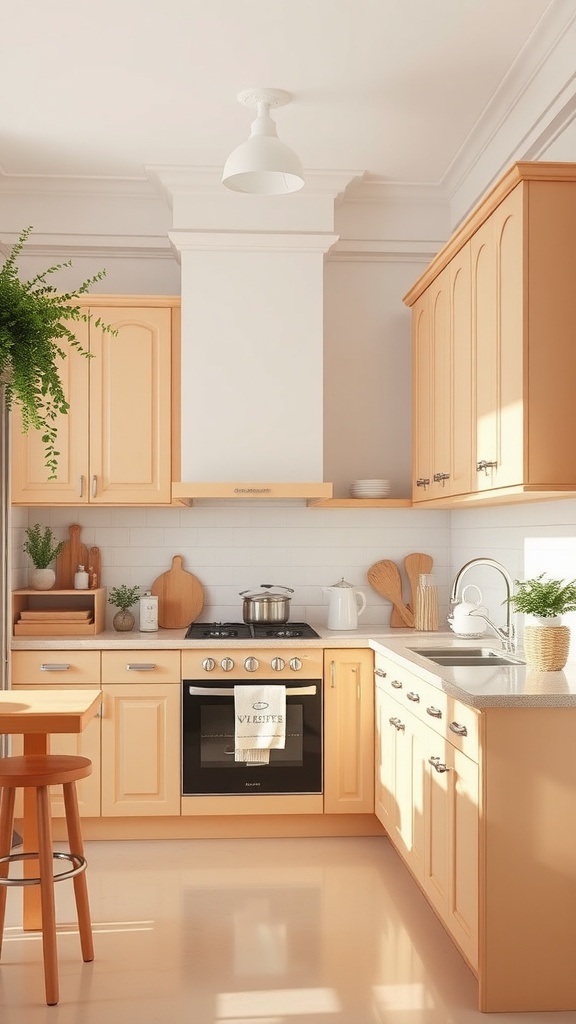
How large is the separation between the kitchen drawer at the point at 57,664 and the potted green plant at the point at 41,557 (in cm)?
46

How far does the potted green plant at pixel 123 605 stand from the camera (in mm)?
4746

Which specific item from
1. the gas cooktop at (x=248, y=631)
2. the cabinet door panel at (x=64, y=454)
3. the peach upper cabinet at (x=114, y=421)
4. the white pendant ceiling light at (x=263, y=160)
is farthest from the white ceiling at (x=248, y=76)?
the gas cooktop at (x=248, y=631)

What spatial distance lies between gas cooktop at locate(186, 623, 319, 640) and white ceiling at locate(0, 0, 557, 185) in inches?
86.4

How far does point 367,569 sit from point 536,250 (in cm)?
237

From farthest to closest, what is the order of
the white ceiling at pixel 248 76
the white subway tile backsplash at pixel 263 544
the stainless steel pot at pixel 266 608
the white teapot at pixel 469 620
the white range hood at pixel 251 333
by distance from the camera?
the white subway tile backsplash at pixel 263 544 → the stainless steel pot at pixel 266 608 → the white range hood at pixel 251 333 → the white teapot at pixel 469 620 → the white ceiling at pixel 248 76

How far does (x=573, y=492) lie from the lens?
3.03m

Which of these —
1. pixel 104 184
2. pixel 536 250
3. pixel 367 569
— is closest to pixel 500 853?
pixel 536 250

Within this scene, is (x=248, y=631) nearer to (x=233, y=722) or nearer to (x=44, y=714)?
(x=233, y=722)

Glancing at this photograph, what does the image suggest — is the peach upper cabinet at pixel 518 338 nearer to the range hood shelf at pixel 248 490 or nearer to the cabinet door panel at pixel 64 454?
the range hood shelf at pixel 248 490

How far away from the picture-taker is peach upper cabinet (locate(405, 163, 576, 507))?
2994 millimetres

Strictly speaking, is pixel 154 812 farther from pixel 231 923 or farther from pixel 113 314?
pixel 113 314

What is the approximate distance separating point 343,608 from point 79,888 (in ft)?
6.67

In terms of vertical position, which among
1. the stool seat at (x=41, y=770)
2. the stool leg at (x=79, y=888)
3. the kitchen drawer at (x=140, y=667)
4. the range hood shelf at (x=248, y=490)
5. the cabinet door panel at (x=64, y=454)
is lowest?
the stool leg at (x=79, y=888)

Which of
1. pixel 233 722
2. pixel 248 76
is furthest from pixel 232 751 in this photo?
pixel 248 76
